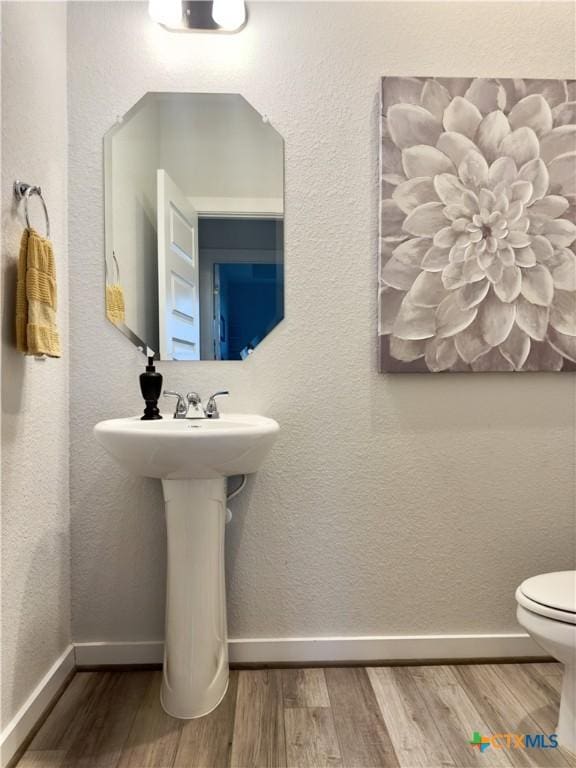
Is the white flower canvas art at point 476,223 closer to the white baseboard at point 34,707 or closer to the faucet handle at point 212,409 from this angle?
the faucet handle at point 212,409

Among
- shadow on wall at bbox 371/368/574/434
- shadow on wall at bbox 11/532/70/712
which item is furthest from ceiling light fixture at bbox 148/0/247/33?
A: shadow on wall at bbox 11/532/70/712

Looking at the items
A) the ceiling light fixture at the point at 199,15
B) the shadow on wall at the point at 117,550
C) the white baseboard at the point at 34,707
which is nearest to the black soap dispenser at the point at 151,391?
the shadow on wall at the point at 117,550

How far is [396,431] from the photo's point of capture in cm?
162

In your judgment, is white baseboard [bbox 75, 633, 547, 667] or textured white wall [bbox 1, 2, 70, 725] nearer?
textured white wall [bbox 1, 2, 70, 725]

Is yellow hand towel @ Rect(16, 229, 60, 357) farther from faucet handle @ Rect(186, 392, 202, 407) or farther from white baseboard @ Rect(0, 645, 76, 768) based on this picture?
white baseboard @ Rect(0, 645, 76, 768)

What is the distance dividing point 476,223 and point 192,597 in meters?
1.42

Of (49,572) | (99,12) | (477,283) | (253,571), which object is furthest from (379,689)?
(99,12)

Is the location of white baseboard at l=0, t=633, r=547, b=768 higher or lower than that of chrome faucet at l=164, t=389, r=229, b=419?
lower

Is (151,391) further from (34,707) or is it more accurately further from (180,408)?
(34,707)

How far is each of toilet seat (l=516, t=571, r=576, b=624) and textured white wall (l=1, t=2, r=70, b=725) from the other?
51.4 inches

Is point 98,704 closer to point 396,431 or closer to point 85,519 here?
point 85,519

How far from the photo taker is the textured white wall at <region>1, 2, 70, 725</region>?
1210mm

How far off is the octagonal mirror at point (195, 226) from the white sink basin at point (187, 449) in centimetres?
43

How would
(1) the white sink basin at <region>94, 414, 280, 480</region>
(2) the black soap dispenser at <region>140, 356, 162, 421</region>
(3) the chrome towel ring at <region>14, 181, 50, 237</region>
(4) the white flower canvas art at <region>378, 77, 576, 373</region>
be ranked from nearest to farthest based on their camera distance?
1. (1) the white sink basin at <region>94, 414, 280, 480</region>
2. (3) the chrome towel ring at <region>14, 181, 50, 237</region>
3. (2) the black soap dispenser at <region>140, 356, 162, 421</region>
4. (4) the white flower canvas art at <region>378, 77, 576, 373</region>
